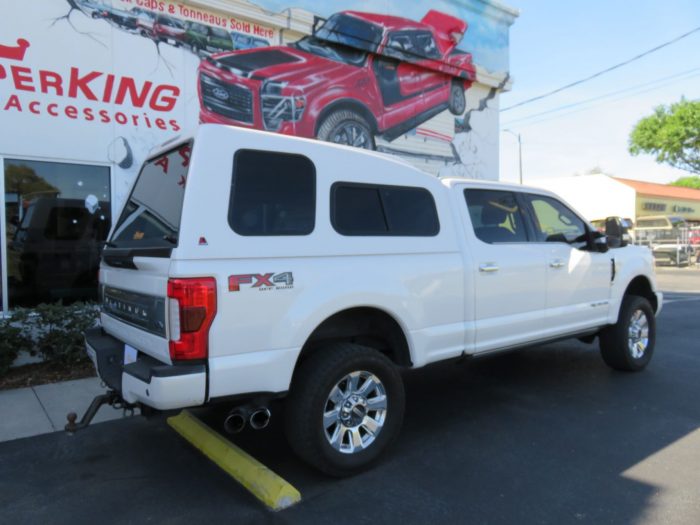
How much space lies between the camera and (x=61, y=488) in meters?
3.48

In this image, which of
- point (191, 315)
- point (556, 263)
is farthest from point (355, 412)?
point (556, 263)

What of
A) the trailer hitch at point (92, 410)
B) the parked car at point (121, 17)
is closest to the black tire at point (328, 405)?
the trailer hitch at point (92, 410)

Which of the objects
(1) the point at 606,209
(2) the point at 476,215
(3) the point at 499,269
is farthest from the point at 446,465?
(1) the point at 606,209

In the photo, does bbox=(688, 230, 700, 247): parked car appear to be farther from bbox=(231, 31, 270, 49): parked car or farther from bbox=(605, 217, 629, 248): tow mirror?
bbox=(231, 31, 270, 49): parked car

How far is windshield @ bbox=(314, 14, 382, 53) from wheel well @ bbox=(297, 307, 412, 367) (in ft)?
21.2

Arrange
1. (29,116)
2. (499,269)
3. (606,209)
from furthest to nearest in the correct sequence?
(606,209), (29,116), (499,269)

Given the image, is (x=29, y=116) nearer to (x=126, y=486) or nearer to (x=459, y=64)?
(x=126, y=486)

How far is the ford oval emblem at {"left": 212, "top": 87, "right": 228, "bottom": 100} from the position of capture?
26.0 feet

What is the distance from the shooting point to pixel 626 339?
5.70 m

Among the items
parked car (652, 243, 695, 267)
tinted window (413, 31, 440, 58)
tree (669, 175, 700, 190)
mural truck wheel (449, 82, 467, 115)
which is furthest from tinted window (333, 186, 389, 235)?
tree (669, 175, 700, 190)

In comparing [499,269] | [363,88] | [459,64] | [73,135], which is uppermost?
[459,64]

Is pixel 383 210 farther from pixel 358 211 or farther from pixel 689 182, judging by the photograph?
pixel 689 182

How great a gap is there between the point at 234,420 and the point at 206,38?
638 centimetres

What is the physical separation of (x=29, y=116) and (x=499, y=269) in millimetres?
5601
